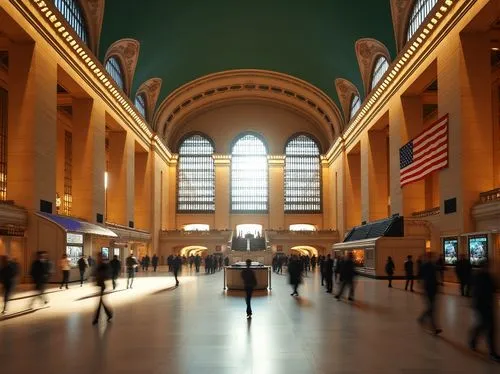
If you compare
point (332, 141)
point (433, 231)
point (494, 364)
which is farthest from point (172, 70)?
point (494, 364)

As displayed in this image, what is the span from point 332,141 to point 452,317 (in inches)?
1513

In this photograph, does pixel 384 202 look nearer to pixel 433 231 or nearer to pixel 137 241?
pixel 433 231

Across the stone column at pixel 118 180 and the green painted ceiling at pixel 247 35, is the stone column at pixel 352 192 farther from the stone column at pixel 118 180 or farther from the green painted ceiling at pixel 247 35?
the stone column at pixel 118 180

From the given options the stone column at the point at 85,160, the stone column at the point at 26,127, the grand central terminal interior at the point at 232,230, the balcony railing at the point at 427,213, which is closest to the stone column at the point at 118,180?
the grand central terminal interior at the point at 232,230

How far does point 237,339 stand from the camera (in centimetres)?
835

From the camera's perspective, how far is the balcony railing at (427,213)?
24.0 meters

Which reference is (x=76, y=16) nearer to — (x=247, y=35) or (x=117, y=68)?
(x=117, y=68)

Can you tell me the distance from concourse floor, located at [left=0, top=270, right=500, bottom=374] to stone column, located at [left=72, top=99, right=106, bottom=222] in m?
14.2

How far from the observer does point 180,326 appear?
9.77m

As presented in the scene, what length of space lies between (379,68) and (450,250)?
15.5m

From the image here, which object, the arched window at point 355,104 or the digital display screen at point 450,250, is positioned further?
the arched window at point 355,104

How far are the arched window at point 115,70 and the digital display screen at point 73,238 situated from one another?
11.8m

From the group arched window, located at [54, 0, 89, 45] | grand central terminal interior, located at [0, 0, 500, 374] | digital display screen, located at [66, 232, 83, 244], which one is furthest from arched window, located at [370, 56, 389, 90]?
digital display screen, located at [66, 232, 83, 244]

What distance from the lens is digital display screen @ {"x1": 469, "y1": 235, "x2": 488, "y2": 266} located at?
56.5ft
